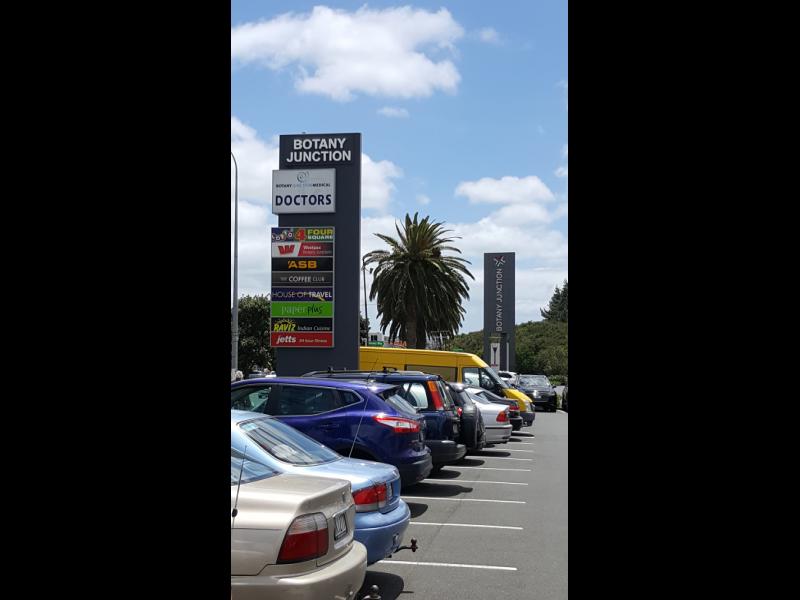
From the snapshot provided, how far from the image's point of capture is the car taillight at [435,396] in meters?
12.6

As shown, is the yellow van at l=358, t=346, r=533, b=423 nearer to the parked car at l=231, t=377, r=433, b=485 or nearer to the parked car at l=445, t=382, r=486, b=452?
the parked car at l=445, t=382, r=486, b=452

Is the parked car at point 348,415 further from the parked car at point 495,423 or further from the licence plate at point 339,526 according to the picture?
the parked car at point 495,423

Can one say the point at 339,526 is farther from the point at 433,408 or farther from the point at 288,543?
the point at 433,408

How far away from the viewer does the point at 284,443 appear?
6.03m

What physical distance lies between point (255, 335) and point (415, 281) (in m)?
30.6

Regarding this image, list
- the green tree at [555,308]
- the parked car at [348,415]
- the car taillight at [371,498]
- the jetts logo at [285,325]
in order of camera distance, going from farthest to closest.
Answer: the green tree at [555,308] → the jetts logo at [285,325] → the parked car at [348,415] → the car taillight at [371,498]

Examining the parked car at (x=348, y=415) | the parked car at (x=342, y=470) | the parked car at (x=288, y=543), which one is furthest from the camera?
the parked car at (x=348, y=415)

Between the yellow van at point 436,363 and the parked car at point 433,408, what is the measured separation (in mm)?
7087

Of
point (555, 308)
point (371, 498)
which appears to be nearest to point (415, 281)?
point (371, 498)

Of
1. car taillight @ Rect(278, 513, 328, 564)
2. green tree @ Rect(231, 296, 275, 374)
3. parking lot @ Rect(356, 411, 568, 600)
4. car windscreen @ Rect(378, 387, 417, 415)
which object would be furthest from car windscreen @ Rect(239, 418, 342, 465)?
green tree @ Rect(231, 296, 275, 374)

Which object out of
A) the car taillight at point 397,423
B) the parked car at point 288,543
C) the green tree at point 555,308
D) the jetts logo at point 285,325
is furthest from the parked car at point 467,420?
the green tree at point 555,308
